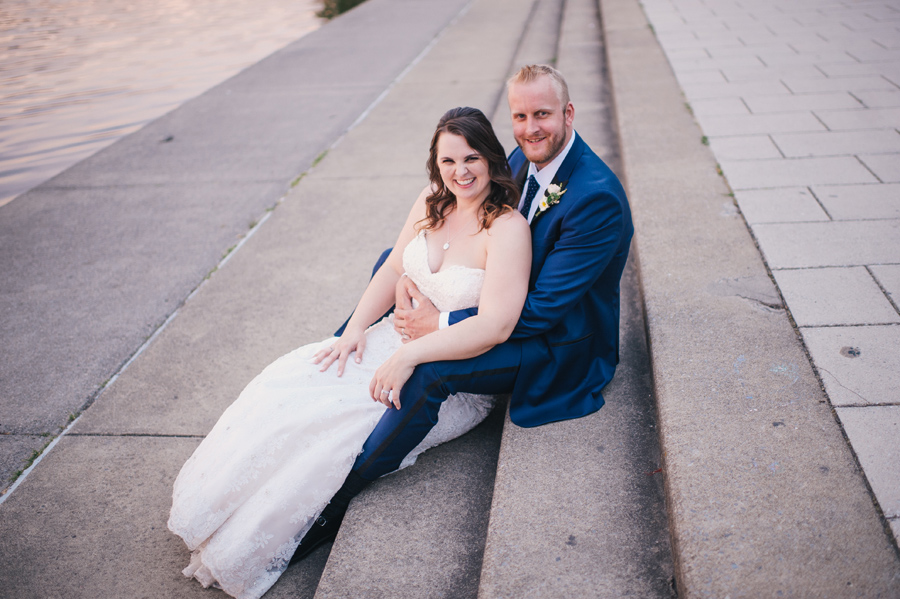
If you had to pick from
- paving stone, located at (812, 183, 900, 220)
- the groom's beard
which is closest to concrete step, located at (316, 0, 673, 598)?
the groom's beard

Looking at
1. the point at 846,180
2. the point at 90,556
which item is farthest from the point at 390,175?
the point at 90,556

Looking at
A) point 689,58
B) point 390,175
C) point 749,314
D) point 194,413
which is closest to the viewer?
point 749,314

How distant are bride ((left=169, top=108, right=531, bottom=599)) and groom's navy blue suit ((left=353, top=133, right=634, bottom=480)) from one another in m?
0.08

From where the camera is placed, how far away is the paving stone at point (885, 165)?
172 inches

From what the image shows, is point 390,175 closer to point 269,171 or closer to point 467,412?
point 269,171

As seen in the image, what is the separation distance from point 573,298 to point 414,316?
2.43ft

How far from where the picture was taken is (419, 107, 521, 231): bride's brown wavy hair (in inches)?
104

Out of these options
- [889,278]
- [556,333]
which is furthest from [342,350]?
[889,278]

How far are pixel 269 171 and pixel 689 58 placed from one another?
5.37 m

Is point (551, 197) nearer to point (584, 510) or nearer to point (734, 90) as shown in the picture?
point (584, 510)

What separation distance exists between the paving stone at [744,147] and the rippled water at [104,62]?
7.14 meters

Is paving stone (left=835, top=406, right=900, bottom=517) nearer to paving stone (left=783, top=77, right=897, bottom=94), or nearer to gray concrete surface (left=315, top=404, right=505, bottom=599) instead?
gray concrete surface (left=315, top=404, right=505, bottom=599)

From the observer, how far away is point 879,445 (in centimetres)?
229

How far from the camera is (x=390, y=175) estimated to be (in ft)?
20.2
